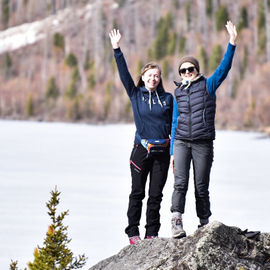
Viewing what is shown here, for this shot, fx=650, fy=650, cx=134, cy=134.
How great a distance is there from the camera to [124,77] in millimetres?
5641

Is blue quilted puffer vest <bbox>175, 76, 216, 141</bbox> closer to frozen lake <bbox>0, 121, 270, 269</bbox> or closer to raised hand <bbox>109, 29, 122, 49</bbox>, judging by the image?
raised hand <bbox>109, 29, 122, 49</bbox>

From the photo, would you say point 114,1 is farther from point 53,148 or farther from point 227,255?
point 227,255

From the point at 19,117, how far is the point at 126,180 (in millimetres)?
56842

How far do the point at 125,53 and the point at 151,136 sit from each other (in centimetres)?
7575

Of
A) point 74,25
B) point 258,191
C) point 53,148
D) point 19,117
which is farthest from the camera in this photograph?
point 74,25

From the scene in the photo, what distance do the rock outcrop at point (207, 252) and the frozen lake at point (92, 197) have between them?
A: 223cm

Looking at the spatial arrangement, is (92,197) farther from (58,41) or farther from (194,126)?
(58,41)

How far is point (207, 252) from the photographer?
4.32 m

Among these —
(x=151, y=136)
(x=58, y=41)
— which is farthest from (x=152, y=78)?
(x=58, y=41)

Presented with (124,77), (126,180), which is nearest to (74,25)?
(126,180)

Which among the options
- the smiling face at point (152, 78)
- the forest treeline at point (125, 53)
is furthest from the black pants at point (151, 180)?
the forest treeline at point (125, 53)

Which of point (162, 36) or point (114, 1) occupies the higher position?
point (114, 1)

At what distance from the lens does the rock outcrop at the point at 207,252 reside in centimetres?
430

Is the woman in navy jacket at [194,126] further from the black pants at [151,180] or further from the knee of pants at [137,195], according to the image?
the knee of pants at [137,195]
